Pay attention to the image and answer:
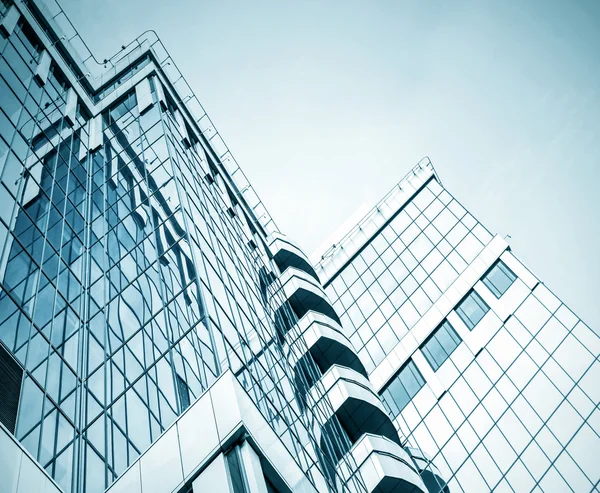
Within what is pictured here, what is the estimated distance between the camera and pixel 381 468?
27.2m

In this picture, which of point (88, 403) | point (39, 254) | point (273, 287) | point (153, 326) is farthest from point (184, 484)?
point (273, 287)

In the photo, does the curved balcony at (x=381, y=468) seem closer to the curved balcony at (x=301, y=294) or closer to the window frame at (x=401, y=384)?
the window frame at (x=401, y=384)

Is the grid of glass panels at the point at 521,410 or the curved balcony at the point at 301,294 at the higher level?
the curved balcony at the point at 301,294

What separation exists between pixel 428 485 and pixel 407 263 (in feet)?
63.3

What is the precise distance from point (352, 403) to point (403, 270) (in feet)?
64.7

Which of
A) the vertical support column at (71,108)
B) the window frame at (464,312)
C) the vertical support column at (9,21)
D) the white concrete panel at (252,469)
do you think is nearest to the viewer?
the white concrete panel at (252,469)

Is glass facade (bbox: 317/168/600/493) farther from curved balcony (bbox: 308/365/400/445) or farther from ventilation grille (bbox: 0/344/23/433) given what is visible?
ventilation grille (bbox: 0/344/23/433)

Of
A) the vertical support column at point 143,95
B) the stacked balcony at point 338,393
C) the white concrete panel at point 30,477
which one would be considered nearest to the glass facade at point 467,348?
the stacked balcony at point 338,393

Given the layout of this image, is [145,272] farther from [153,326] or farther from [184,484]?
[184,484]

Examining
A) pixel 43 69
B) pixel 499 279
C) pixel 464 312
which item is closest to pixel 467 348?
pixel 464 312

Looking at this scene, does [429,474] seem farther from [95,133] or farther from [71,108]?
[71,108]

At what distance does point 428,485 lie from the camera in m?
34.7

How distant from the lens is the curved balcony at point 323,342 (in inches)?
1364

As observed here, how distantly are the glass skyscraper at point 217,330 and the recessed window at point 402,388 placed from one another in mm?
239
